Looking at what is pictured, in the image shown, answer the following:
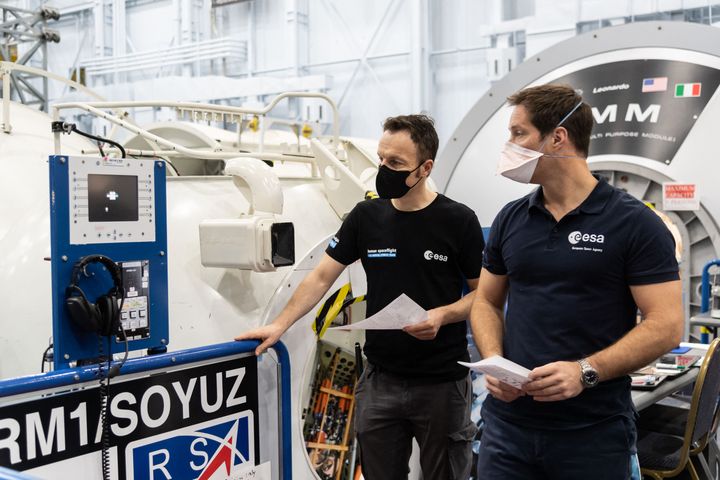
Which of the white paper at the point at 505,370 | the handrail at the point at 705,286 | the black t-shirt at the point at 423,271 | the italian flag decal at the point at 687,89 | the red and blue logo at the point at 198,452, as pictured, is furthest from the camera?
the italian flag decal at the point at 687,89

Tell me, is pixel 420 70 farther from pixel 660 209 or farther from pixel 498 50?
pixel 660 209

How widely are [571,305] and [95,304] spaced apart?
1300mm

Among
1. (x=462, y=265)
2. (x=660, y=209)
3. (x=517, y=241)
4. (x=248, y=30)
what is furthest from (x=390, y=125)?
(x=248, y=30)

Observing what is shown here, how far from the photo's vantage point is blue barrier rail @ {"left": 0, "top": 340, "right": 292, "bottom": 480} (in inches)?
72.6

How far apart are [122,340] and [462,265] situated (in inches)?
44.1

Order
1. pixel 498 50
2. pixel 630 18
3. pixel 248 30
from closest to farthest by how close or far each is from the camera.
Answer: pixel 630 18 < pixel 498 50 < pixel 248 30

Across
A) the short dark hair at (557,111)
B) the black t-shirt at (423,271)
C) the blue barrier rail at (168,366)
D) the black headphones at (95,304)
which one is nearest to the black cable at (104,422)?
the blue barrier rail at (168,366)

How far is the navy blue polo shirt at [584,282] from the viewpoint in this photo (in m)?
1.89

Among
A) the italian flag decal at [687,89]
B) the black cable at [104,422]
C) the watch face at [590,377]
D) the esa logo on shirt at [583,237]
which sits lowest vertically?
the black cable at [104,422]

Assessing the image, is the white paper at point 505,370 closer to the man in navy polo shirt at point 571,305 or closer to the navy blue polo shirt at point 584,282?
the man in navy polo shirt at point 571,305

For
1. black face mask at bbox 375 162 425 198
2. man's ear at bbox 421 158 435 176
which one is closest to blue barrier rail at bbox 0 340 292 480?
black face mask at bbox 375 162 425 198

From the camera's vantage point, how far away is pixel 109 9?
46.6 feet

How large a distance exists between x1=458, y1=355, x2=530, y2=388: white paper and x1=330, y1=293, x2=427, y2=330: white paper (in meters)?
0.43

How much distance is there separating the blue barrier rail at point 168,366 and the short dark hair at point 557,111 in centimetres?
115
